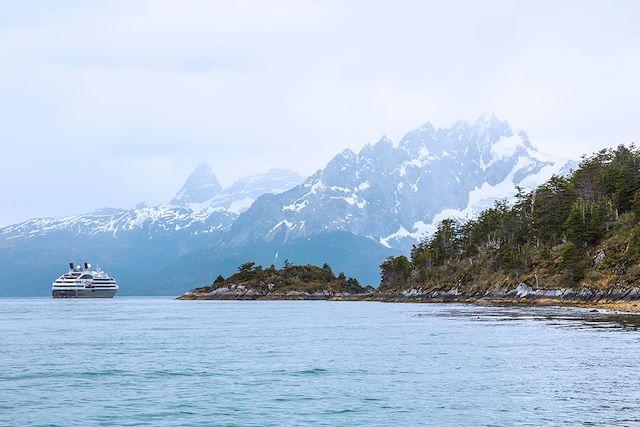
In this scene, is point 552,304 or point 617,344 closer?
point 617,344

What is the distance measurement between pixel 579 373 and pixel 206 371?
2753 cm

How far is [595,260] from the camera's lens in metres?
179

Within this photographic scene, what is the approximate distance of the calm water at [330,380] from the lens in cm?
3709

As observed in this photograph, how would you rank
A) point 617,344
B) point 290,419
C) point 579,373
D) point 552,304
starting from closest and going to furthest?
point 290,419 < point 579,373 < point 617,344 < point 552,304

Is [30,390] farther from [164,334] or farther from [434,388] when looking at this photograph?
[164,334]

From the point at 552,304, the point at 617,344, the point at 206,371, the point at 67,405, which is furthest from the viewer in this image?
the point at 552,304

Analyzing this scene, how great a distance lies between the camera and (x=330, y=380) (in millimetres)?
49438

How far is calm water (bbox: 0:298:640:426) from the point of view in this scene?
3709 centimetres

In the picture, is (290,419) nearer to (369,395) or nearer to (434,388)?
(369,395)

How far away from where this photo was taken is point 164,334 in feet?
316

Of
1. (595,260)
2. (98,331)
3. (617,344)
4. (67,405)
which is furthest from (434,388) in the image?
(595,260)

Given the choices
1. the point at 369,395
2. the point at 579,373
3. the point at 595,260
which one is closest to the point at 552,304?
the point at 595,260

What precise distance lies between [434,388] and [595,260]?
14754 cm

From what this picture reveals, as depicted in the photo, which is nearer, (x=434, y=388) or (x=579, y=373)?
(x=434, y=388)
